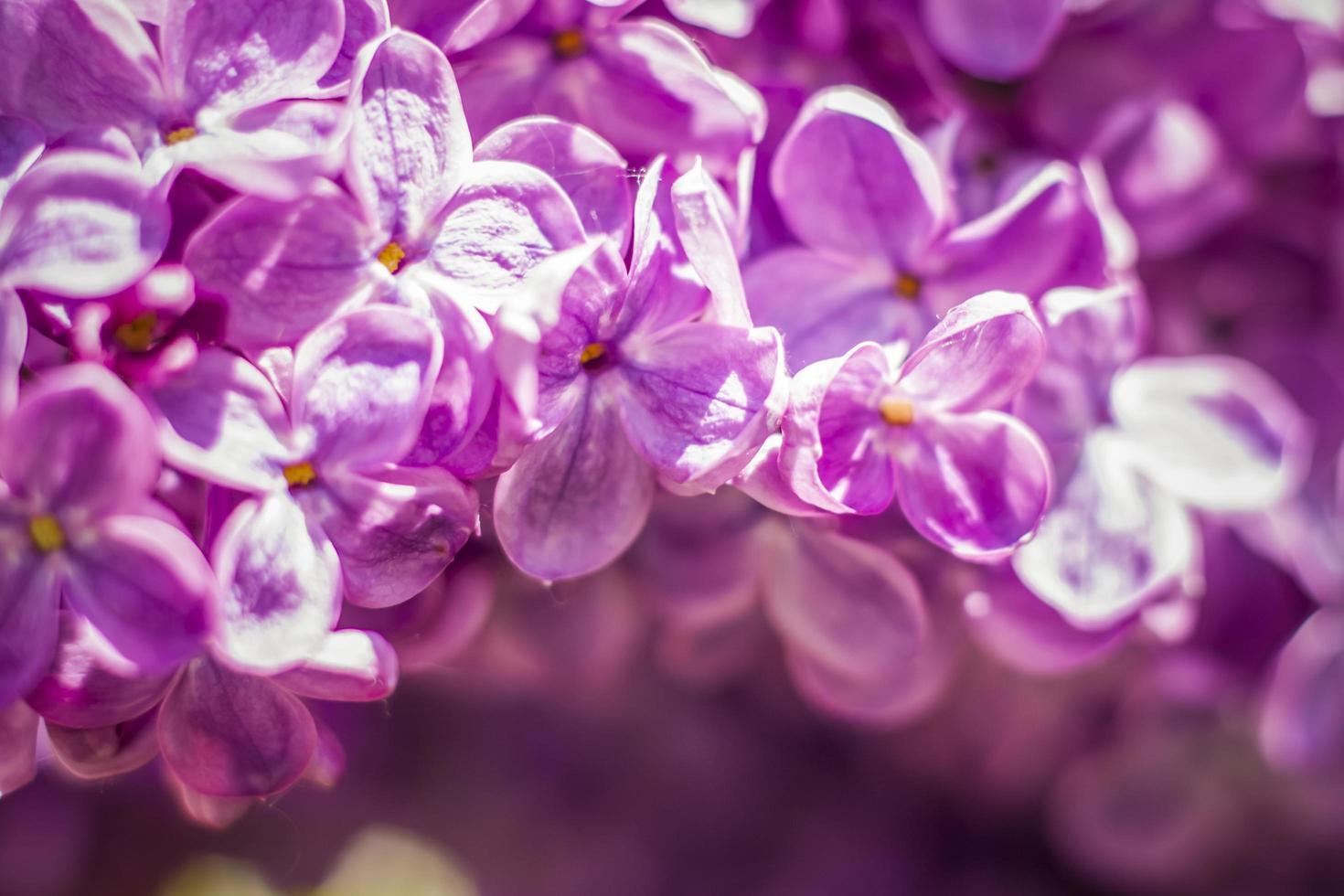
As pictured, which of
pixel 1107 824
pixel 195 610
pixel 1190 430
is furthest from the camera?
pixel 1107 824

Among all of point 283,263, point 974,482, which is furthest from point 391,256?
point 974,482

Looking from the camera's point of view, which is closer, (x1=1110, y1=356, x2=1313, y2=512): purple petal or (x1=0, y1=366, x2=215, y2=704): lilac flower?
(x1=0, y1=366, x2=215, y2=704): lilac flower

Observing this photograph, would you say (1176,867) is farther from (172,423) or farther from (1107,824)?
→ (172,423)

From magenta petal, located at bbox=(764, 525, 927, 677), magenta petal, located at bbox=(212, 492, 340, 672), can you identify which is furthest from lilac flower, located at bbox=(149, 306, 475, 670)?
magenta petal, located at bbox=(764, 525, 927, 677)

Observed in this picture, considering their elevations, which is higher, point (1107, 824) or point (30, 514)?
point (30, 514)

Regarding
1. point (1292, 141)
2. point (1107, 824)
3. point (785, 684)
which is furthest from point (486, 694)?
point (1292, 141)

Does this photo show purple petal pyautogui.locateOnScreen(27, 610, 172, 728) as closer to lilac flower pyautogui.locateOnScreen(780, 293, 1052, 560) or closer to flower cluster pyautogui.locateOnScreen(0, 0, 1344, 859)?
flower cluster pyautogui.locateOnScreen(0, 0, 1344, 859)

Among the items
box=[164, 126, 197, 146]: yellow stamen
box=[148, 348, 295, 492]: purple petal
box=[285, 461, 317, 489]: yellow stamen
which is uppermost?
box=[164, 126, 197, 146]: yellow stamen

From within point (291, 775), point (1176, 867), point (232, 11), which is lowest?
point (1176, 867)
